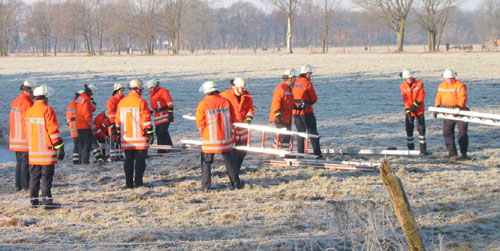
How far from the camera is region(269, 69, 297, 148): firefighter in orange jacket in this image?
1073 cm

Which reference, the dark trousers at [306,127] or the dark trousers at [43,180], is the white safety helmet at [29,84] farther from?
the dark trousers at [306,127]

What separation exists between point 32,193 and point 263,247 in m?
3.75

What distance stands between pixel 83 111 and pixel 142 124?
242 centimetres

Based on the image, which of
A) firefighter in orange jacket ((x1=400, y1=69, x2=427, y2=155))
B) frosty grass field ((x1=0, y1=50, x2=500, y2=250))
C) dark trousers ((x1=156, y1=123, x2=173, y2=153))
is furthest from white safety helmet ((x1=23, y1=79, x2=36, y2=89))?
firefighter in orange jacket ((x1=400, y1=69, x2=427, y2=155))

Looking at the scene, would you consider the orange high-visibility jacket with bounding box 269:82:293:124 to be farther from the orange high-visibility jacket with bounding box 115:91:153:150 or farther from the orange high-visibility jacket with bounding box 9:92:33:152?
the orange high-visibility jacket with bounding box 9:92:33:152

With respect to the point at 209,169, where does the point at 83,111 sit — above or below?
above

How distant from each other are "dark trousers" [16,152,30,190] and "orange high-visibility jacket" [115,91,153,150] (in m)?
1.52

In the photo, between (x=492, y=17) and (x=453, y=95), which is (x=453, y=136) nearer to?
(x=453, y=95)

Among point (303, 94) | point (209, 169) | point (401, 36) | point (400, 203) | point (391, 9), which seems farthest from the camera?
point (391, 9)

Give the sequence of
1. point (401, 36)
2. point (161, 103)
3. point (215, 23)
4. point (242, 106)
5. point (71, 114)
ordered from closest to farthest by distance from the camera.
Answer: point (242, 106) < point (71, 114) < point (161, 103) < point (401, 36) < point (215, 23)

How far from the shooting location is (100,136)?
11641 mm

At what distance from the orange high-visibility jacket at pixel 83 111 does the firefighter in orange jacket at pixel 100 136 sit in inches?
10.7

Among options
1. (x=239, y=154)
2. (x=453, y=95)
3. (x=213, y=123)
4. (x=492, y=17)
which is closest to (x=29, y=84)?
(x=213, y=123)

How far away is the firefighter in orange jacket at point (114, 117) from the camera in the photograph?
427 inches
